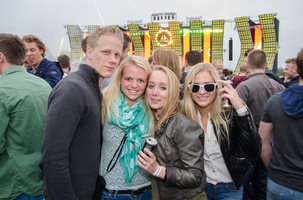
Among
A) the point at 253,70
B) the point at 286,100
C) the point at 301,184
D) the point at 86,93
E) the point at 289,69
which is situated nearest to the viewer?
the point at 86,93

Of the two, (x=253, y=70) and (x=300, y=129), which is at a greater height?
(x=253, y=70)

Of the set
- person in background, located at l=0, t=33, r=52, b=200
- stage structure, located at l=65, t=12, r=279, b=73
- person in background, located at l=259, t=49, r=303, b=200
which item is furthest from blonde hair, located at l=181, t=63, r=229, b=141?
stage structure, located at l=65, t=12, r=279, b=73

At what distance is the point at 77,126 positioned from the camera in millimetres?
1399

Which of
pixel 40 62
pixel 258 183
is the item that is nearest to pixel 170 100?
pixel 258 183

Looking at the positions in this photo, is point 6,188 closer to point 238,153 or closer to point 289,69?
point 238,153

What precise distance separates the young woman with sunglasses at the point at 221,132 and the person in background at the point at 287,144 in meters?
0.25

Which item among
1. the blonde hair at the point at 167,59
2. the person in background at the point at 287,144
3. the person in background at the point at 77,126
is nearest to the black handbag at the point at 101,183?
the person in background at the point at 77,126

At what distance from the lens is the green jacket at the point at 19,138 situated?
71.2 inches

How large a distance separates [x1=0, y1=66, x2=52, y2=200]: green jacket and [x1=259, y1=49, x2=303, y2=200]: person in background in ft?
7.59

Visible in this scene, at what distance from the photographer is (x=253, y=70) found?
11.8ft

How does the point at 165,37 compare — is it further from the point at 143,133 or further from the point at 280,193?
the point at 280,193

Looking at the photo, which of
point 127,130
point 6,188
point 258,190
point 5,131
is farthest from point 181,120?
point 258,190

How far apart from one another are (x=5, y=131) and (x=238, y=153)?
2220 mm

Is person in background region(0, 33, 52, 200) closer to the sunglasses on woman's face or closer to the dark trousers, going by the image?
the sunglasses on woman's face
